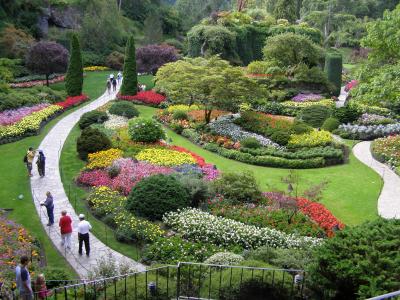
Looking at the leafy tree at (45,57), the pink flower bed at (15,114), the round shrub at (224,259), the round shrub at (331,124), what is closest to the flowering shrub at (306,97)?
the round shrub at (331,124)

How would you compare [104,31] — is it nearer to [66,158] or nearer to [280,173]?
[66,158]

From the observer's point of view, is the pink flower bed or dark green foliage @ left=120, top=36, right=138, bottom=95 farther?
dark green foliage @ left=120, top=36, right=138, bottom=95

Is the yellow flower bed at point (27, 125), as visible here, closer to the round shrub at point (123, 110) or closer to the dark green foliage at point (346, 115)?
the round shrub at point (123, 110)

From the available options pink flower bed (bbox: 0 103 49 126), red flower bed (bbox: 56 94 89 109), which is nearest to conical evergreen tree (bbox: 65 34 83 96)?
red flower bed (bbox: 56 94 89 109)

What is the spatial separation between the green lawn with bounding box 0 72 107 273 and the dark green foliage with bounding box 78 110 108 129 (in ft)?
6.09

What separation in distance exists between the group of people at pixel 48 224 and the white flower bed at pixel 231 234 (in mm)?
2634

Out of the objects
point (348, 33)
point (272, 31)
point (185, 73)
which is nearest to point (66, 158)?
point (185, 73)

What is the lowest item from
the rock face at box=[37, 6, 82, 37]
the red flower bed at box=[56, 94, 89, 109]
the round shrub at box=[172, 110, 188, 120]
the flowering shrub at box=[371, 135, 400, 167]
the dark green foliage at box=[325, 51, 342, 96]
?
the flowering shrub at box=[371, 135, 400, 167]

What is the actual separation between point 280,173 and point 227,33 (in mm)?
23959

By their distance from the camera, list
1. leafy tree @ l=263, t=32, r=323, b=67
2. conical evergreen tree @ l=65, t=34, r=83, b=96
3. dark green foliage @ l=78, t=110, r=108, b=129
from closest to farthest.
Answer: dark green foliage @ l=78, t=110, r=108, b=129, conical evergreen tree @ l=65, t=34, r=83, b=96, leafy tree @ l=263, t=32, r=323, b=67

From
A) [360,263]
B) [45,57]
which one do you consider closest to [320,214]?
[360,263]

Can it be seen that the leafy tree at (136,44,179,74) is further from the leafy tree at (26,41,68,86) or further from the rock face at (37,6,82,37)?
the rock face at (37,6,82,37)

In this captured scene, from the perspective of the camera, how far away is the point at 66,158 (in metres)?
20.3

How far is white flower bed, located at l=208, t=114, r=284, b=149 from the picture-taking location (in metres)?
23.3
